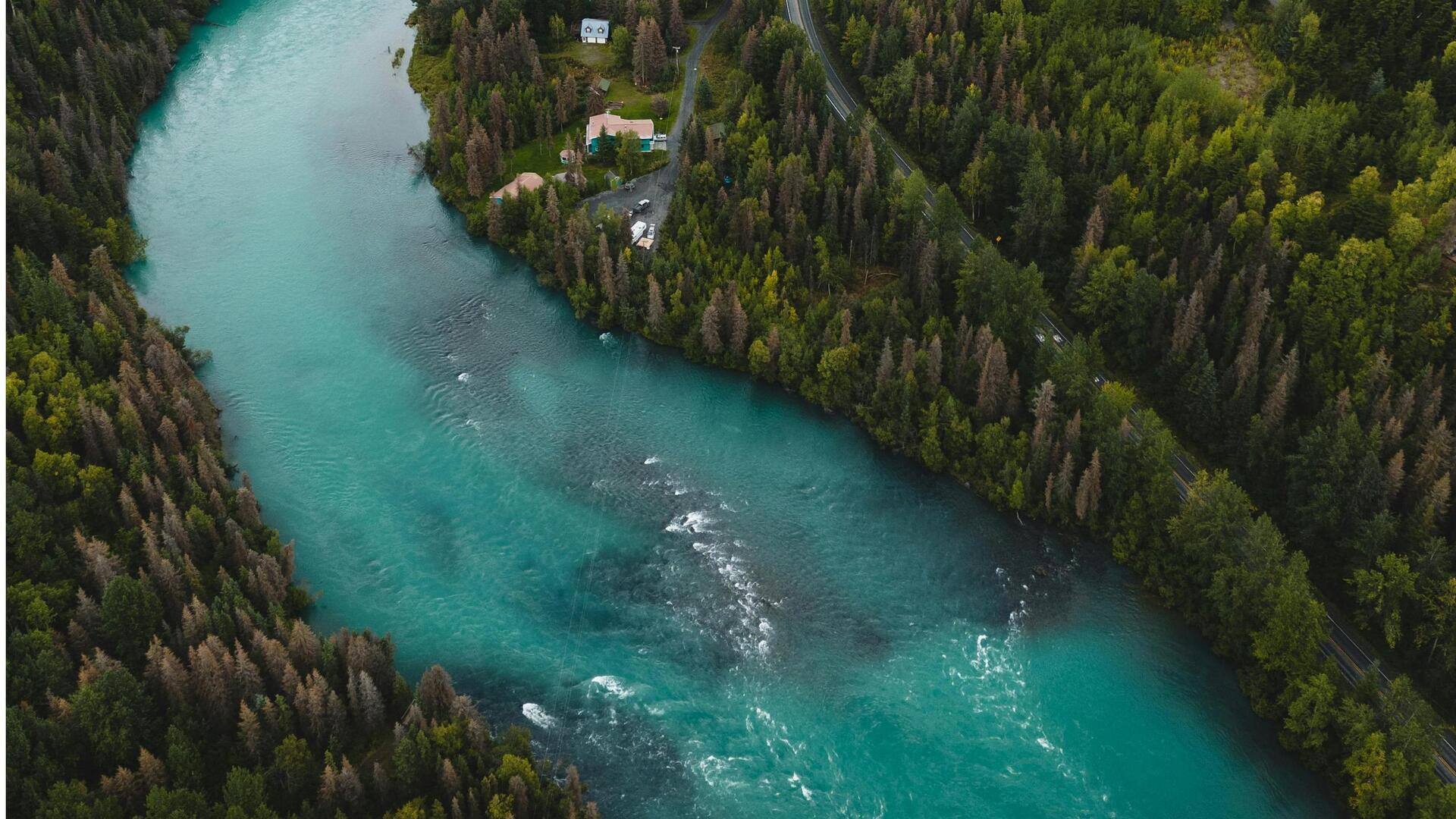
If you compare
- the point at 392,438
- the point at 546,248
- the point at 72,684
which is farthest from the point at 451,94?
the point at 72,684

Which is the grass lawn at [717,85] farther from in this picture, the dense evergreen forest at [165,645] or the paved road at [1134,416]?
the dense evergreen forest at [165,645]

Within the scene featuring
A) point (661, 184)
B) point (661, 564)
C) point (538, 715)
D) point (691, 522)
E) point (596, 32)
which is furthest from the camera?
point (596, 32)

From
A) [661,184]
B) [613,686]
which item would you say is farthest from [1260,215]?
[613,686]

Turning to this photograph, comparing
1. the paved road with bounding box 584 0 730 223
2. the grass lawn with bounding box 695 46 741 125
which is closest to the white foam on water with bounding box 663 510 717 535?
the paved road with bounding box 584 0 730 223

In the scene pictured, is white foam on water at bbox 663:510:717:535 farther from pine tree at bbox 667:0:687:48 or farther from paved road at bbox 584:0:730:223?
pine tree at bbox 667:0:687:48

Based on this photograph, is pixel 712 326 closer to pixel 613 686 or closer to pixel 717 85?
pixel 613 686

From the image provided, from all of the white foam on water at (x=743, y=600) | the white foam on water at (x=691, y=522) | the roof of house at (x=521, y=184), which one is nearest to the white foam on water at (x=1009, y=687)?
the white foam on water at (x=743, y=600)
